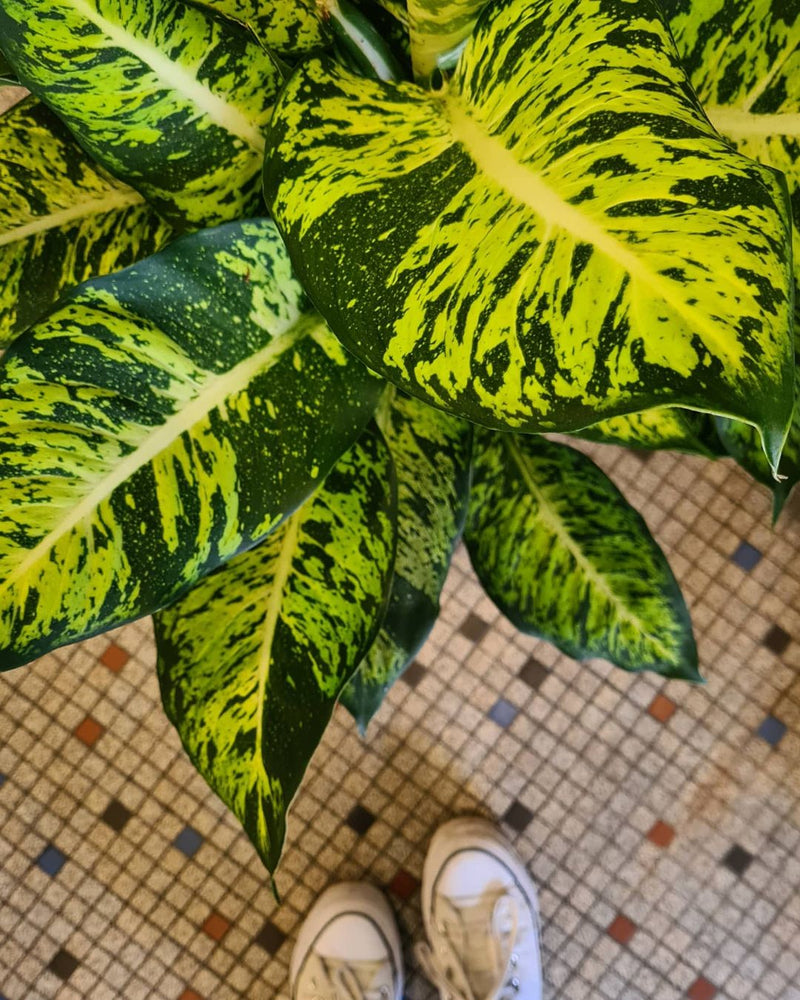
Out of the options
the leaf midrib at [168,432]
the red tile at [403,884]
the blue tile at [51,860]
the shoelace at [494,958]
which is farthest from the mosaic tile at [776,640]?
the blue tile at [51,860]

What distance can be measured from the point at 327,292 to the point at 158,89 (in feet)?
0.64

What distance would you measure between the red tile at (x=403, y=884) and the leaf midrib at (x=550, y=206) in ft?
3.79

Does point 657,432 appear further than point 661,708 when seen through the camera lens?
No

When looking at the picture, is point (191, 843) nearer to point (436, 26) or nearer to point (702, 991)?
point (702, 991)

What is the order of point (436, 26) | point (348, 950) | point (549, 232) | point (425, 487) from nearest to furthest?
point (549, 232) → point (436, 26) → point (425, 487) → point (348, 950)

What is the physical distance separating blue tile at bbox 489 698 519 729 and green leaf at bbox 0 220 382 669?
0.83 meters

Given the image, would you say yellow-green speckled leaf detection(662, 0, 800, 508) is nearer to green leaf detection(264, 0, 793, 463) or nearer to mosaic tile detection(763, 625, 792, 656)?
green leaf detection(264, 0, 793, 463)

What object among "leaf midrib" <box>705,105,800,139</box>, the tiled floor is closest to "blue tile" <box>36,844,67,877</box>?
the tiled floor

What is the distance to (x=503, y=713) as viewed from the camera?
1.26 m

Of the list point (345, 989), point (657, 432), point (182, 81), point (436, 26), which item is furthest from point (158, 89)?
point (345, 989)

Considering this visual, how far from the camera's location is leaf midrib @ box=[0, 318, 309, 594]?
44 centimetres

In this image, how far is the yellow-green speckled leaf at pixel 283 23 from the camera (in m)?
0.53

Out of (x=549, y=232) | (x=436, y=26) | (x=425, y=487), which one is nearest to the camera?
(x=549, y=232)

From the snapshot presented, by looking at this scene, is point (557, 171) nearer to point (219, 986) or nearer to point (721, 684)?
point (721, 684)
